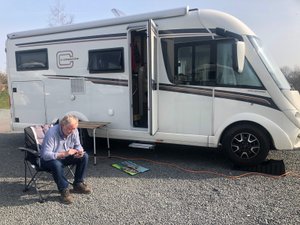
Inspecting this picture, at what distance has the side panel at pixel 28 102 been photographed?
756 cm

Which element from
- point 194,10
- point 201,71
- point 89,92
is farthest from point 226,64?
point 89,92

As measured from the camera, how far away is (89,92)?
7004 millimetres

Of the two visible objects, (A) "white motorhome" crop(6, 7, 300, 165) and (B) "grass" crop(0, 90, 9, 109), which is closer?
(A) "white motorhome" crop(6, 7, 300, 165)

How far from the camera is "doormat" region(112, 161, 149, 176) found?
5.78 m

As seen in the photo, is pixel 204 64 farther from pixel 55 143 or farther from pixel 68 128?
pixel 55 143

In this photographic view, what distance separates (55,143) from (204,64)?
3.01 m

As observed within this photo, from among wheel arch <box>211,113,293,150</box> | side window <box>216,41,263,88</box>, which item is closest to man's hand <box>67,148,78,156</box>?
wheel arch <box>211,113,293,150</box>

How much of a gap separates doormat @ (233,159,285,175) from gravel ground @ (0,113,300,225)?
184 millimetres

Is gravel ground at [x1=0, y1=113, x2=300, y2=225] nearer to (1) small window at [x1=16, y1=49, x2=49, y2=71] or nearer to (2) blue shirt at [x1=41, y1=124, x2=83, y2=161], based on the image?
(2) blue shirt at [x1=41, y1=124, x2=83, y2=161]

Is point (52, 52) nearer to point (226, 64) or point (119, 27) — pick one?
point (119, 27)

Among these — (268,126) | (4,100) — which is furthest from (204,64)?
(4,100)

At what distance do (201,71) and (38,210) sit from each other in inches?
141

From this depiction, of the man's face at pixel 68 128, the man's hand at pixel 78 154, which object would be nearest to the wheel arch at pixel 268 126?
the man's hand at pixel 78 154

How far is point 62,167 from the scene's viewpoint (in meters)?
4.56
